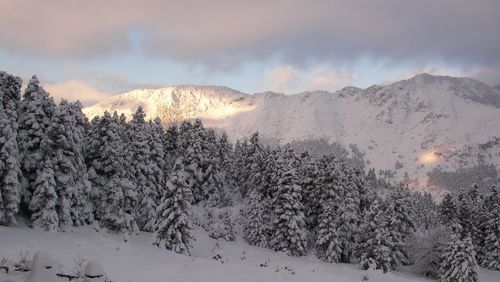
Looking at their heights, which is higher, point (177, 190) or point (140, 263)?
point (177, 190)

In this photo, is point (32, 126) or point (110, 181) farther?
point (110, 181)

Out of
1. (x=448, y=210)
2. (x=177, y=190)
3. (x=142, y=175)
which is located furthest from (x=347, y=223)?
(x=177, y=190)

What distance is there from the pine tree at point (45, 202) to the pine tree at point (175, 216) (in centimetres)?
1078

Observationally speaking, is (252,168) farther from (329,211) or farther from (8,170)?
(8,170)

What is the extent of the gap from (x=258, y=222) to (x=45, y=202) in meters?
32.1

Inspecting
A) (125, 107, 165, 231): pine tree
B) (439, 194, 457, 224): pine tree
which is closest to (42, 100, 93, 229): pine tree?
(125, 107, 165, 231): pine tree

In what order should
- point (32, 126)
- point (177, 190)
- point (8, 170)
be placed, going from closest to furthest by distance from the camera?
point (8, 170) → point (32, 126) → point (177, 190)

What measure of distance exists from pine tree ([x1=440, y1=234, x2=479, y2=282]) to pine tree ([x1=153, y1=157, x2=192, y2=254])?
31.7 m

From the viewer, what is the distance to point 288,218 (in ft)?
195

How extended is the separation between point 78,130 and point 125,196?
28.7ft

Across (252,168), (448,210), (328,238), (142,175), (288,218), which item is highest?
(252,168)

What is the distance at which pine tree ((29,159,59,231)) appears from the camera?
1331 inches

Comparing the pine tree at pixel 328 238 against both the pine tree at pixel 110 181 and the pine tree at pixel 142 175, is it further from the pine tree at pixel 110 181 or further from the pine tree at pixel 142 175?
the pine tree at pixel 110 181

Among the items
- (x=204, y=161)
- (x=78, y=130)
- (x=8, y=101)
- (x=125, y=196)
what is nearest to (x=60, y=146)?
(x=78, y=130)
